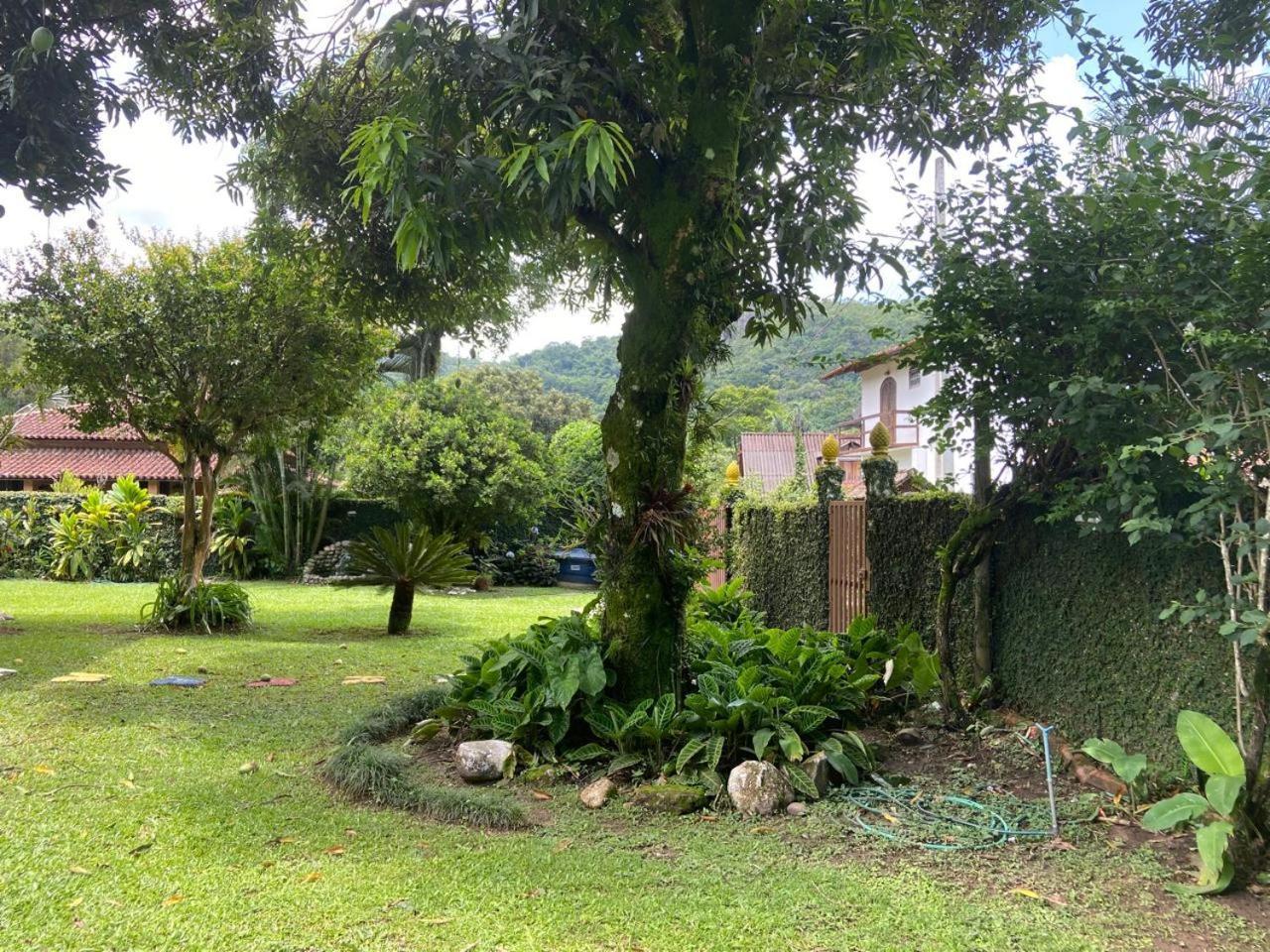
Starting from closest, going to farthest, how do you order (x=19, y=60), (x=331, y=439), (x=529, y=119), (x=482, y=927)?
(x=482, y=927) → (x=529, y=119) → (x=19, y=60) → (x=331, y=439)

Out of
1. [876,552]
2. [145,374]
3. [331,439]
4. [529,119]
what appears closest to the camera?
[529,119]

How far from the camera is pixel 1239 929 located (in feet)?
10.0

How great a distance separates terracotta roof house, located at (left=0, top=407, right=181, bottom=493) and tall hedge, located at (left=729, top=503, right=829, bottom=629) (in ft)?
63.9

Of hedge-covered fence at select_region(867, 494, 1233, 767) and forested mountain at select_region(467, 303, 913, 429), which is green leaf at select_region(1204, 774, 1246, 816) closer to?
hedge-covered fence at select_region(867, 494, 1233, 767)

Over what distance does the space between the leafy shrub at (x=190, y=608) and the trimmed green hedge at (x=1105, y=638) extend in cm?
852

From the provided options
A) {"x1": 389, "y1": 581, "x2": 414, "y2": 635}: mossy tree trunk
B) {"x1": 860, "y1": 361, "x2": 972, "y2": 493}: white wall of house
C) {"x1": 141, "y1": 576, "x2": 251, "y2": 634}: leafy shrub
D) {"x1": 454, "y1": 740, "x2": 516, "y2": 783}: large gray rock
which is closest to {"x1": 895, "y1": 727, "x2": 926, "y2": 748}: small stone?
{"x1": 454, "y1": 740, "x2": 516, "y2": 783}: large gray rock

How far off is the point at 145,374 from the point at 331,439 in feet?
25.1

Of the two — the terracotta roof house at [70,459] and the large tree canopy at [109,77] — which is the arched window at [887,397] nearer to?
the terracotta roof house at [70,459]

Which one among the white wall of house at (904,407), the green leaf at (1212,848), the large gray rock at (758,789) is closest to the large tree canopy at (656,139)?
the large gray rock at (758,789)

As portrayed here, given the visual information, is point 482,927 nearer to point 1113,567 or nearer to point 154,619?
point 1113,567

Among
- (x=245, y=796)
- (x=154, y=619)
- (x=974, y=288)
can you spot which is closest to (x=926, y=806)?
(x=974, y=288)

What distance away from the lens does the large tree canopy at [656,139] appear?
4.95 metres

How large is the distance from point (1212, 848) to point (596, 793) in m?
2.67

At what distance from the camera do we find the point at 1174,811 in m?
3.47
